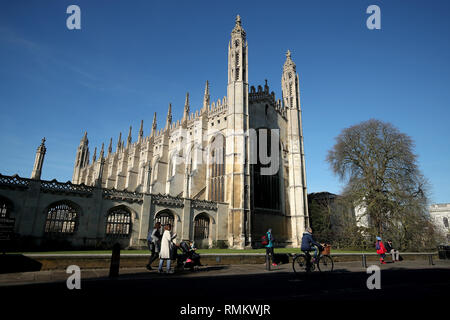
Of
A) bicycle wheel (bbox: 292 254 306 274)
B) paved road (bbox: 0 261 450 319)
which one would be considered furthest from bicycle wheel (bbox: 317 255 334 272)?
paved road (bbox: 0 261 450 319)

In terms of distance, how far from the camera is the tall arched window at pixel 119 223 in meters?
17.6

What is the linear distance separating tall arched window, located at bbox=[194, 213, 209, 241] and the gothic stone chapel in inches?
3.2

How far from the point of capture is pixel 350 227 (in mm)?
21516

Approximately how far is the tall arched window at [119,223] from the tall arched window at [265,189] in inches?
508

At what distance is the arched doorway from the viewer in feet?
70.8

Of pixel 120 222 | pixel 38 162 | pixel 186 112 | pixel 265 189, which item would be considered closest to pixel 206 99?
pixel 186 112

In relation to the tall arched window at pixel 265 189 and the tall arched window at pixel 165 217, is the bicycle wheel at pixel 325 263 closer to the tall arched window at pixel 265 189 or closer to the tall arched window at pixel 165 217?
the tall arched window at pixel 165 217

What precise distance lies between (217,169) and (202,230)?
23.3 feet

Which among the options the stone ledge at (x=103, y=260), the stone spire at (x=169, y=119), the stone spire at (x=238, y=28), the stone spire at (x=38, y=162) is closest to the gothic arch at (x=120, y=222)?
the stone spire at (x=38, y=162)

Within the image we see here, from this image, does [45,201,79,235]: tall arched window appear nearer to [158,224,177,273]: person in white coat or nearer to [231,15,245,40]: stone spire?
[158,224,177,273]: person in white coat

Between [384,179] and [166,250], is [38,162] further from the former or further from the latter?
[384,179]
